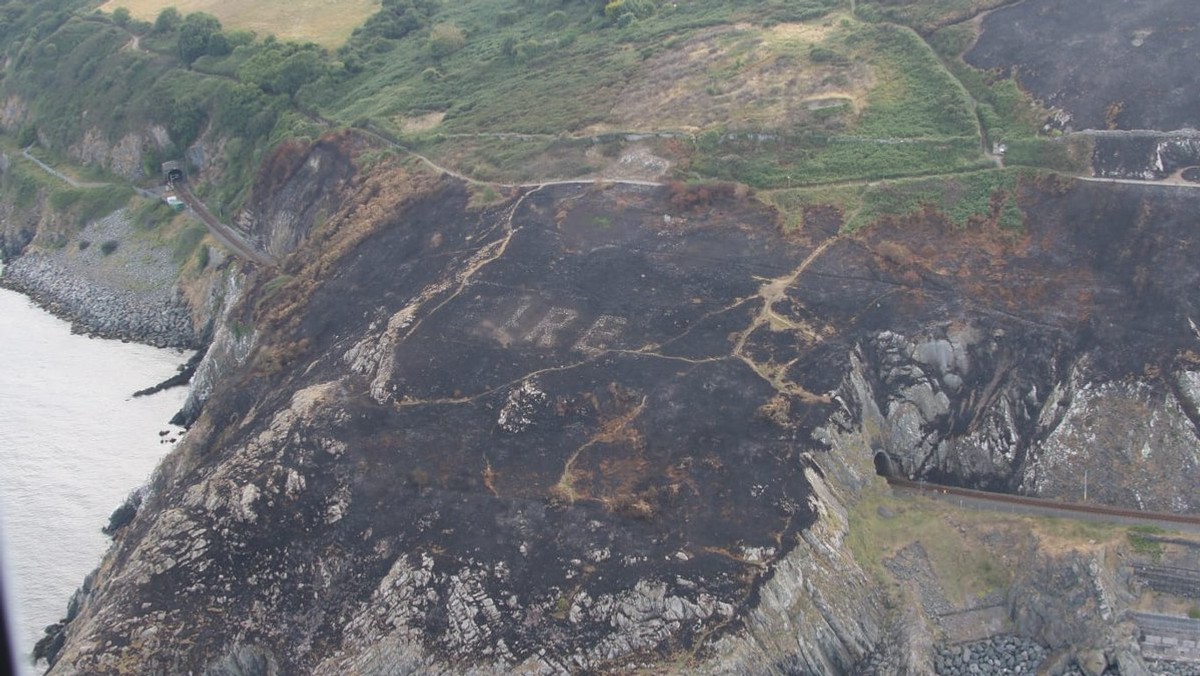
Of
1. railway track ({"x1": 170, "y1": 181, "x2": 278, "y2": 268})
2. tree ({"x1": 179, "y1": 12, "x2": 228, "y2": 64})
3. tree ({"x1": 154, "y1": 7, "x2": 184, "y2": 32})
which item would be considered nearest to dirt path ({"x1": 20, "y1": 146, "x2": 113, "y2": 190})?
railway track ({"x1": 170, "y1": 181, "x2": 278, "y2": 268})

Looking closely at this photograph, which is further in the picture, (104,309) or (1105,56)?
(104,309)

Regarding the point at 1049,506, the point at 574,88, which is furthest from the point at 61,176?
the point at 1049,506

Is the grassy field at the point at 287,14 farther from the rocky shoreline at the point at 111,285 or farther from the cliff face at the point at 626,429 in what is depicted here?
the cliff face at the point at 626,429

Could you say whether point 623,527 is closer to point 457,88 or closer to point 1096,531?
point 1096,531

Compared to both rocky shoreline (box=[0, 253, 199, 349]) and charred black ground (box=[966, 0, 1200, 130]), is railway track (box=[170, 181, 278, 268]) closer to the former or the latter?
rocky shoreline (box=[0, 253, 199, 349])

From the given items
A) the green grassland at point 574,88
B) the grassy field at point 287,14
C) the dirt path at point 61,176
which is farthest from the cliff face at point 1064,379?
the dirt path at point 61,176

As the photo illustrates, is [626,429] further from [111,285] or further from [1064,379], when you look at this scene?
[111,285]

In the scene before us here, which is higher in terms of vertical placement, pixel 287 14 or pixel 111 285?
pixel 287 14
